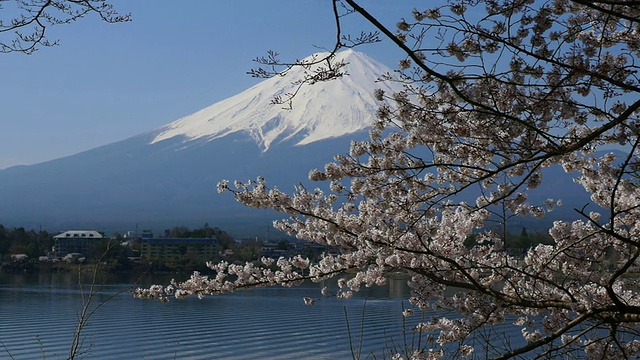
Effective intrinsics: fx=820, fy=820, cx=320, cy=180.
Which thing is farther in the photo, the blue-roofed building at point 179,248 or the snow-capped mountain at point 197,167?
the snow-capped mountain at point 197,167

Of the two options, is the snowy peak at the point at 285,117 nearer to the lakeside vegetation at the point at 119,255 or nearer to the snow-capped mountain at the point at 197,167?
the snow-capped mountain at the point at 197,167

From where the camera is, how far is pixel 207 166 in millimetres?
95312

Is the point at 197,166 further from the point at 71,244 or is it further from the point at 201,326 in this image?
the point at 201,326

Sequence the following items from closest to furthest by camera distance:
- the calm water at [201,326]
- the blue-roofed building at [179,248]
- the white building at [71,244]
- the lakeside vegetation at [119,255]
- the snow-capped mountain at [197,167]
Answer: the calm water at [201,326], the lakeside vegetation at [119,255], the blue-roofed building at [179,248], the white building at [71,244], the snow-capped mountain at [197,167]

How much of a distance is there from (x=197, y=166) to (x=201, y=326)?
77644 millimetres

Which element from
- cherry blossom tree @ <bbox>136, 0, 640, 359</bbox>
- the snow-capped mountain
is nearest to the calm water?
cherry blossom tree @ <bbox>136, 0, 640, 359</bbox>

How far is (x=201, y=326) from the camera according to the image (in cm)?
1869

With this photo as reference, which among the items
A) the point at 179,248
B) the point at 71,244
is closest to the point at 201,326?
the point at 179,248

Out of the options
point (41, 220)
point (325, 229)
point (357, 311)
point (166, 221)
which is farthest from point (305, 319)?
point (41, 220)

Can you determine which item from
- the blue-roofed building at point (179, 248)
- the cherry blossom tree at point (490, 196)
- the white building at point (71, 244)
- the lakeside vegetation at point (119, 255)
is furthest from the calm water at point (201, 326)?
the white building at point (71, 244)

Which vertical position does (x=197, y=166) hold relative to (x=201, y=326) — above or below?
above

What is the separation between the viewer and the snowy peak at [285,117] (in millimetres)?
96812

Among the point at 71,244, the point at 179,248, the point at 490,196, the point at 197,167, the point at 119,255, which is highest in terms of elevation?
the point at 197,167

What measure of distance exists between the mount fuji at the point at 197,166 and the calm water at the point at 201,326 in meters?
52.6
